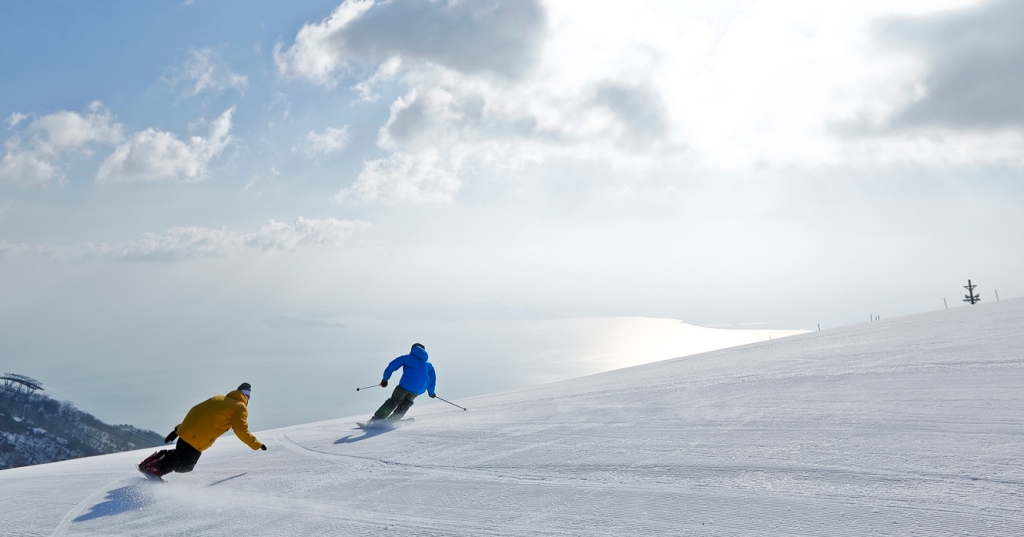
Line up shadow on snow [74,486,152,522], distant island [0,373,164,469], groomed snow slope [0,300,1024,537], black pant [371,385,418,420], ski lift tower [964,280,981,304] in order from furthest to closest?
distant island [0,373,164,469], ski lift tower [964,280,981,304], black pant [371,385,418,420], shadow on snow [74,486,152,522], groomed snow slope [0,300,1024,537]

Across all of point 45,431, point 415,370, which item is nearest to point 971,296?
point 415,370

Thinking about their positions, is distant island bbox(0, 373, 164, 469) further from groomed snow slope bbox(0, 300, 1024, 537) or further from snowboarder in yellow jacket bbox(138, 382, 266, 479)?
groomed snow slope bbox(0, 300, 1024, 537)

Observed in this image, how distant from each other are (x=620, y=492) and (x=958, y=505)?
240 cm

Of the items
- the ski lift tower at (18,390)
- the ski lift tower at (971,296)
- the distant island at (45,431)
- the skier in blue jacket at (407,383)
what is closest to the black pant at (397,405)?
the skier in blue jacket at (407,383)

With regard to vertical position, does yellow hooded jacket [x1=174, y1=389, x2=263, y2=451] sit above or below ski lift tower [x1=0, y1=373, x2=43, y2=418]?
below

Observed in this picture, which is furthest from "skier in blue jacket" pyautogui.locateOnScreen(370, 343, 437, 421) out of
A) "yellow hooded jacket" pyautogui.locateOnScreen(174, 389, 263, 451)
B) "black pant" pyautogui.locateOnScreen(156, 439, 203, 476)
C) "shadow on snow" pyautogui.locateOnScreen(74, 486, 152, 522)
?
"shadow on snow" pyautogui.locateOnScreen(74, 486, 152, 522)

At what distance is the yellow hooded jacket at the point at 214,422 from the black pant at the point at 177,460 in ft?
0.33

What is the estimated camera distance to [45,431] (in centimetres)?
11556

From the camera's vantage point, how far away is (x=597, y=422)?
844 centimetres

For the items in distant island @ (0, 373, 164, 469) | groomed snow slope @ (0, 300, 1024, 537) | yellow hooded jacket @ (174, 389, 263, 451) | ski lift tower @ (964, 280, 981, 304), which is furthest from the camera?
distant island @ (0, 373, 164, 469)

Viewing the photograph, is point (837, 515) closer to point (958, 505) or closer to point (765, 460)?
point (958, 505)

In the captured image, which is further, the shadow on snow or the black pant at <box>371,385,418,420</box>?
the black pant at <box>371,385,418,420</box>

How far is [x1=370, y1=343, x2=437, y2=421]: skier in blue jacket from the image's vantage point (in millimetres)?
11227

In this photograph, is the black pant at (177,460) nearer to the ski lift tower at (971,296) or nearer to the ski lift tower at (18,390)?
the ski lift tower at (971,296)
